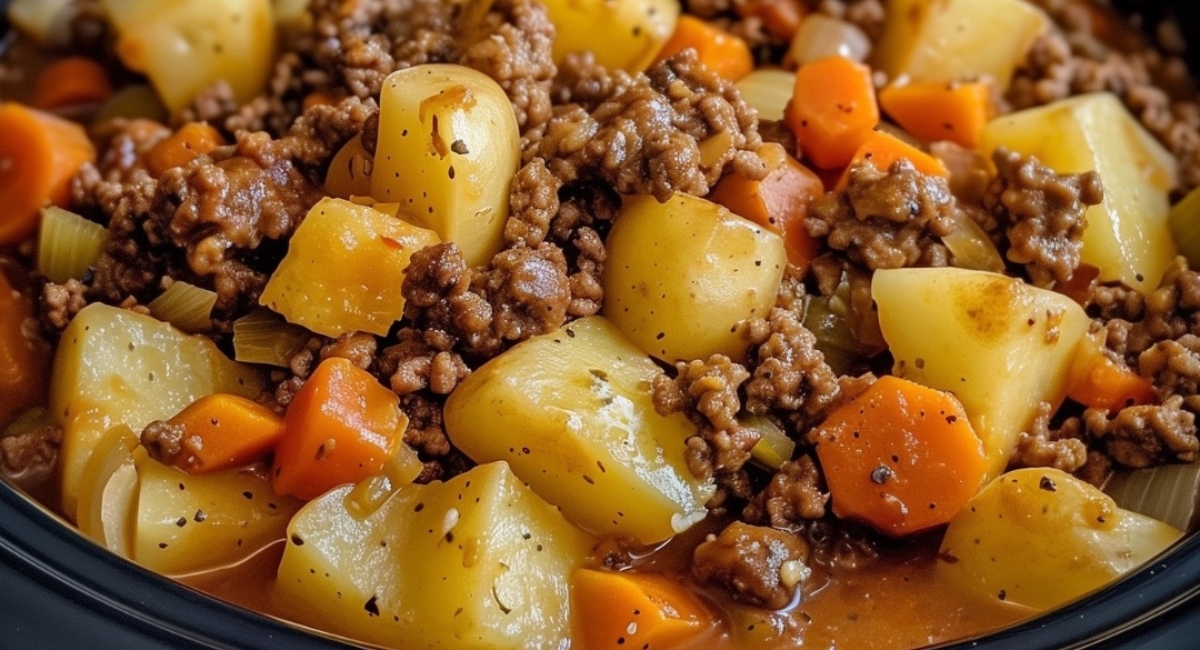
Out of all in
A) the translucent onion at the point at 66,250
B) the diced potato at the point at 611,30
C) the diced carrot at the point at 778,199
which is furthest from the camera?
the diced potato at the point at 611,30

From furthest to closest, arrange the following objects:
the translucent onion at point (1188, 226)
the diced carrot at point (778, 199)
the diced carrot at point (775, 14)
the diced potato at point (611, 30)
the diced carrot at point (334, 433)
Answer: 1. the diced carrot at point (775, 14)
2. the diced potato at point (611, 30)
3. the translucent onion at point (1188, 226)
4. the diced carrot at point (778, 199)
5. the diced carrot at point (334, 433)

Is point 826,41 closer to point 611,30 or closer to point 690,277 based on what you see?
point 611,30

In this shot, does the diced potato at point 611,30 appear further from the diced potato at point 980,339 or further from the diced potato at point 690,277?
the diced potato at point 980,339

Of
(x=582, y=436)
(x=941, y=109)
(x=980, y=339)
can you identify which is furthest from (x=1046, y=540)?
(x=941, y=109)

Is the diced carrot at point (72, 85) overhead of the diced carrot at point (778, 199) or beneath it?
beneath

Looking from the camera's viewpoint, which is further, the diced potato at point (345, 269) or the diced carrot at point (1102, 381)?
the diced carrot at point (1102, 381)

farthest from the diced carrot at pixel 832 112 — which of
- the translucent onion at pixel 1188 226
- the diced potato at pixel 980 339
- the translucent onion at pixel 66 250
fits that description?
the translucent onion at pixel 66 250

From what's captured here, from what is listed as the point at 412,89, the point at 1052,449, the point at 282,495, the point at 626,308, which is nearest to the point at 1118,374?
the point at 1052,449
